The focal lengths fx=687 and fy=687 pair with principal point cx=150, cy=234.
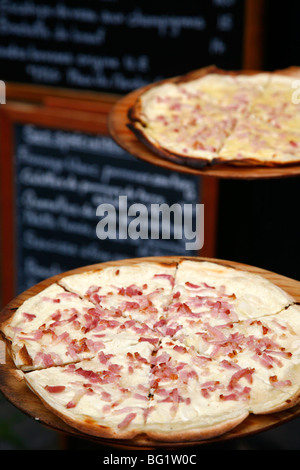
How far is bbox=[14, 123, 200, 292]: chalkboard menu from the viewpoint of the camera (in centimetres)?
429

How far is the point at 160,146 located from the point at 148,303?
1.90 ft

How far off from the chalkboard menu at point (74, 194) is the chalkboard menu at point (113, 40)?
0.38 meters

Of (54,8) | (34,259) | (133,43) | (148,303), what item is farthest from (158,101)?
(34,259)

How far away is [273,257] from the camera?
3922 millimetres

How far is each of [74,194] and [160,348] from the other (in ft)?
8.98

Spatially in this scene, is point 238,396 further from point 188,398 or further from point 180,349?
point 180,349

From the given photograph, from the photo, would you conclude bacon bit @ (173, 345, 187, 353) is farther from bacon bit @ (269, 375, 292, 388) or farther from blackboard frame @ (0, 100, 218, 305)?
blackboard frame @ (0, 100, 218, 305)

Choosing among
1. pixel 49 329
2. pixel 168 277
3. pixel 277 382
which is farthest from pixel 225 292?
pixel 49 329

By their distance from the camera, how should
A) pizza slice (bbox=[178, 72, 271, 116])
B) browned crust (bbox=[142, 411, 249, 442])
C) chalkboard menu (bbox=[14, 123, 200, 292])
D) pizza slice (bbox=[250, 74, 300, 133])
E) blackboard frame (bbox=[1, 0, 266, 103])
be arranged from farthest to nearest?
chalkboard menu (bbox=[14, 123, 200, 292]) < blackboard frame (bbox=[1, 0, 266, 103]) < pizza slice (bbox=[178, 72, 271, 116]) < pizza slice (bbox=[250, 74, 300, 133]) < browned crust (bbox=[142, 411, 249, 442])

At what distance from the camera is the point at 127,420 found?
1.56 meters

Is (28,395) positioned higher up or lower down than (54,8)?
lower down

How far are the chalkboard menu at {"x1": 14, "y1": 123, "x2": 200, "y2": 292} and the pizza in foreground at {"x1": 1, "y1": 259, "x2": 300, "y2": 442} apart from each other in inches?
82.7

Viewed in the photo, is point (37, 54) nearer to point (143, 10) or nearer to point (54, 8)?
point (54, 8)

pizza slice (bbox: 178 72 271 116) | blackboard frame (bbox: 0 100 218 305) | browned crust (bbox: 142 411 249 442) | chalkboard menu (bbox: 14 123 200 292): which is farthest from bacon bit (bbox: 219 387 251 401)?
chalkboard menu (bbox: 14 123 200 292)
